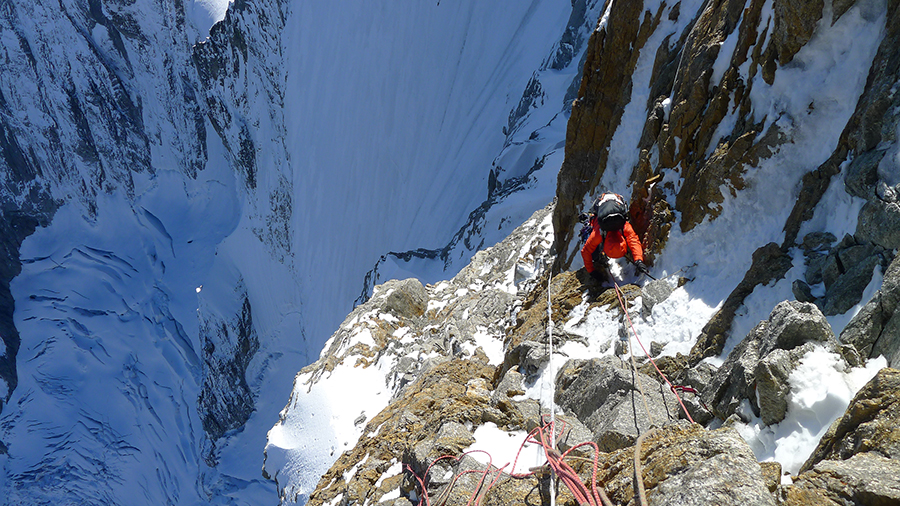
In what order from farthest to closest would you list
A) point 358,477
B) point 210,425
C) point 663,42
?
1. point 210,425
2. point 663,42
3. point 358,477

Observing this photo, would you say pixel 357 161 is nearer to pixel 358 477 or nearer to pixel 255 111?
pixel 255 111

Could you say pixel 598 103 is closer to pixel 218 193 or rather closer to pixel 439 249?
pixel 439 249

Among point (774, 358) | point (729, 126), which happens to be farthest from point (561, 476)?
point (729, 126)

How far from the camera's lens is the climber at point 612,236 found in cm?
629

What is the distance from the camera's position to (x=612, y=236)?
643 centimetres

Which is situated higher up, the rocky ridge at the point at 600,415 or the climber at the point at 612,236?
the climber at the point at 612,236

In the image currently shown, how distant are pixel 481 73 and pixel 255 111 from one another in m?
23.4

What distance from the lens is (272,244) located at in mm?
41844

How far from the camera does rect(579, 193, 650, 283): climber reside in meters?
6.29

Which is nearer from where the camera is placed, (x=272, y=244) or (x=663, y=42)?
(x=663, y=42)

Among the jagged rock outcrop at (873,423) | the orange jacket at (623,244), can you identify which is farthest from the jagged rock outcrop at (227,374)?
the jagged rock outcrop at (873,423)

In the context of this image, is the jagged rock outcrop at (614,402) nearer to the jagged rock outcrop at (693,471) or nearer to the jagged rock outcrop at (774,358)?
the jagged rock outcrop at (774,358)

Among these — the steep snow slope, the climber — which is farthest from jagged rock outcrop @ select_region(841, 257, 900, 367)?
the steep snow slope

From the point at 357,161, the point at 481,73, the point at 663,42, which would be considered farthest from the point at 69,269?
the point at 663,42
